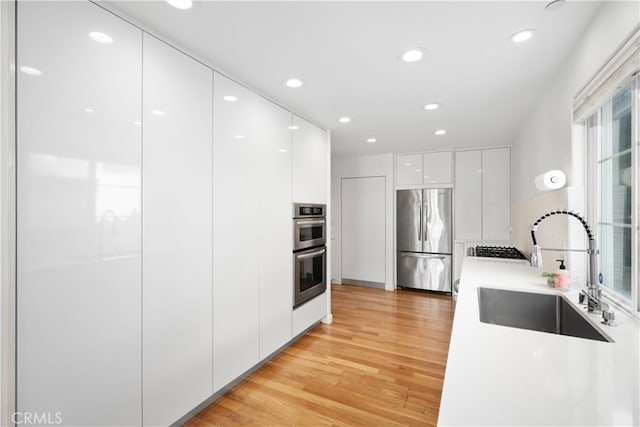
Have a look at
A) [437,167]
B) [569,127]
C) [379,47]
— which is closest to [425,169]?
[437,167]

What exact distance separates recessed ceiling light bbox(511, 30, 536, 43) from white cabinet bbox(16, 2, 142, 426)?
2030 mm

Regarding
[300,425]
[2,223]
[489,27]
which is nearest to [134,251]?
[2,223]

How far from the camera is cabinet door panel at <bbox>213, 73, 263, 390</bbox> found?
2059 millimetres

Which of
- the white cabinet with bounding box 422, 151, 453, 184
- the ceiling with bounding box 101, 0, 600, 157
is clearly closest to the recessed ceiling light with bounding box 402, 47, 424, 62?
the ceiling with bounding box 101, 0, 600, 157

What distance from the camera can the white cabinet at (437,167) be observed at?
4.82m

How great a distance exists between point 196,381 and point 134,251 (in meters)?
0.96

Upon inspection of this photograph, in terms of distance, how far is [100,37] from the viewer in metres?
1.42

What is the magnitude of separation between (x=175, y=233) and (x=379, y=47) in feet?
5.33

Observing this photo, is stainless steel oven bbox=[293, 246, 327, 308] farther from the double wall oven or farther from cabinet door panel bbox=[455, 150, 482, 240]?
cabinet door panel bbox=[455, 150, 482, 240]

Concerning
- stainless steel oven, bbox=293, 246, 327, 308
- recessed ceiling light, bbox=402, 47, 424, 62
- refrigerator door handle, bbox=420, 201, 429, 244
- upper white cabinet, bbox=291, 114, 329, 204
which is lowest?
stainless steel oven, bbox=293, 246, 327, 308

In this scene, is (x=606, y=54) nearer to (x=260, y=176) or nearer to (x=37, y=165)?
(x=260, y=176)

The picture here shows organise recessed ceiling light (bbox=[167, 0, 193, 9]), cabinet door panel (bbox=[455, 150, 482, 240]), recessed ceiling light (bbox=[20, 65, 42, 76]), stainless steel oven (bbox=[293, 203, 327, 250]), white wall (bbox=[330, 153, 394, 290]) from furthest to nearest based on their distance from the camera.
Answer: white wall (bbox=[330, 153, 394, 290]) → cabinet door panel (bbox=[455, 150, 482, 240]) → stainless steel oven (bbox=[293, 203, 327, 250]) → recessed ceiling light (bbox=[167, 0, 193, 9]) → recessed ceiling light (bbox=[20, 65, 42, 76])

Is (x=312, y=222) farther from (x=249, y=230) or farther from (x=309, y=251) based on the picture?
(x=249, y=230)

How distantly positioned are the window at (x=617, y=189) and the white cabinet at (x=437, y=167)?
10.1ft
